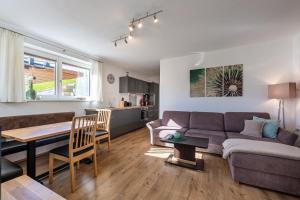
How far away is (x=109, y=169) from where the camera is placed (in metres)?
2.36

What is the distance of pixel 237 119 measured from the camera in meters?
3.16

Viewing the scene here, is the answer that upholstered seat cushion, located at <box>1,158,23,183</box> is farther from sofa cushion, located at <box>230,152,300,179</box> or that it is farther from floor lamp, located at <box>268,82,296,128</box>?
floor lamp, located at <box>268,82,296,128</box>

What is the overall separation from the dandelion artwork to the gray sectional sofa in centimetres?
58

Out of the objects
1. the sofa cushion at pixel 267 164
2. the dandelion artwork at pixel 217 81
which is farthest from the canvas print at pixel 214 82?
the sofa cushion at pixel 267 164

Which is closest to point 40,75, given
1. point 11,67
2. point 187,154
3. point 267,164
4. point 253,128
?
point 11,67

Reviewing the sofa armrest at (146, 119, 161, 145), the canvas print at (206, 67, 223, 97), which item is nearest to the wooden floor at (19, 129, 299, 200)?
the sofa armrest at (146, 119, 161, 145)

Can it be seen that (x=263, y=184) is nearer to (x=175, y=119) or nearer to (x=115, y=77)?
(x=175, y=119)

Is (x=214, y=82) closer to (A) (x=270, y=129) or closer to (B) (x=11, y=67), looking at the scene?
(A) (x=270, y=129)

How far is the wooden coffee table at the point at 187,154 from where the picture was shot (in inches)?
94.1

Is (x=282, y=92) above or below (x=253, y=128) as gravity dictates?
above

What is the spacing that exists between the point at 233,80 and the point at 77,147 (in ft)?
11.7

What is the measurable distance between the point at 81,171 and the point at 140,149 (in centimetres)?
130

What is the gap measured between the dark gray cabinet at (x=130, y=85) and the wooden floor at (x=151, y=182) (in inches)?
117

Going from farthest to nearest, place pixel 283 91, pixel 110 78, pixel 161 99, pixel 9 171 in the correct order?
1. pixel 110 78
2. pixel 161 99
3. pixel 283 91
4. pixel 9 171
